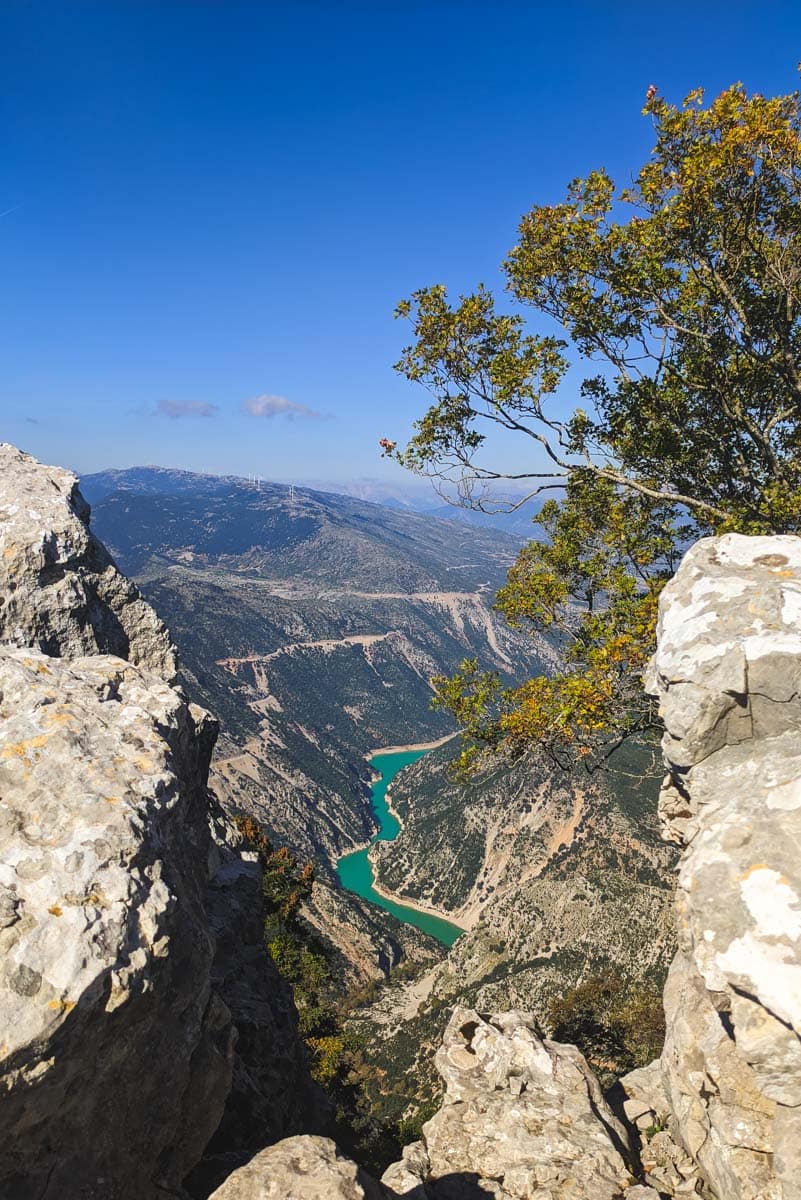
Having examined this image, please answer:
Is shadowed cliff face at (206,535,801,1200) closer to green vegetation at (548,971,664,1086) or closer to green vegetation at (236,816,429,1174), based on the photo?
green vegetation at (236,816,429,1174)

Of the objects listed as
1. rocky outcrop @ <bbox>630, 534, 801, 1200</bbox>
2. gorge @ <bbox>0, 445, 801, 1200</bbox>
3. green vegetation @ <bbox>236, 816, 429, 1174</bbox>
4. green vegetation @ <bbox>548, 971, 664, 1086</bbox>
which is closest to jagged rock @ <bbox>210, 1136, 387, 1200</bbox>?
gorge @ <bbox>0, 445, 801, 1200</bbox>

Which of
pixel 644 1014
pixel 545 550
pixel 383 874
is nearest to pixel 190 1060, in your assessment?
pixel 545 550

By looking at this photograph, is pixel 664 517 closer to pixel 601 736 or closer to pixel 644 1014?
pixel 601 736

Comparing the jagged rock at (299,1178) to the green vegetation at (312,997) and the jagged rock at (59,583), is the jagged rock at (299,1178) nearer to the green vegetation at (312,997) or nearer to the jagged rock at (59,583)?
the jagged rock at (59,583)

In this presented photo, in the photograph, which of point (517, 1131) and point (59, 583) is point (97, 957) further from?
point (517, 1131)

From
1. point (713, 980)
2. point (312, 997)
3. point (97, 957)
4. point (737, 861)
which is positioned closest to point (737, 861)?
point (737, 861)

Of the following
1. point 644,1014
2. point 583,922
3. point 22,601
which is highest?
point 22,601

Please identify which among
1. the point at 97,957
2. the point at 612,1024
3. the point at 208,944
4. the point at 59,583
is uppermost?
the point at 59,583
